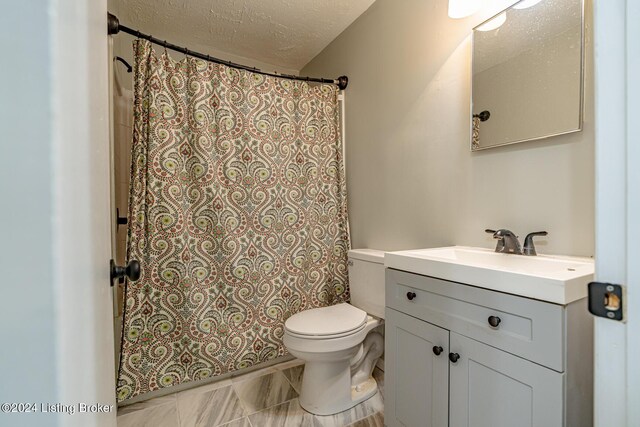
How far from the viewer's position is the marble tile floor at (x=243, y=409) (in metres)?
1.43

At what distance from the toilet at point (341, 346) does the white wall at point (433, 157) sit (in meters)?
0.34

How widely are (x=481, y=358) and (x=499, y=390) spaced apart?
0.09 m

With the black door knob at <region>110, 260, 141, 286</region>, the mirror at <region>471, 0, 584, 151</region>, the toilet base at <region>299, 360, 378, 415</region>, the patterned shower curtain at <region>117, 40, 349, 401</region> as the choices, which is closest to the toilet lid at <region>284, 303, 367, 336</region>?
the toilet base at <region>299, 360, 378, 415</region>

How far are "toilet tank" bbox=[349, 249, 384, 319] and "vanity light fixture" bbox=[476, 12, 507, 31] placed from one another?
1242 mm

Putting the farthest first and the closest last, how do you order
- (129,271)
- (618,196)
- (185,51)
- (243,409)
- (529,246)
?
(185,51) < (243,409) < (529,246) < (129,271) < (618,196)

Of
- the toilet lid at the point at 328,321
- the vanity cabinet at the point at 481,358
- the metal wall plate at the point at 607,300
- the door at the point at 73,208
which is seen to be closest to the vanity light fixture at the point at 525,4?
the vanity cabinet at the point at 481,358

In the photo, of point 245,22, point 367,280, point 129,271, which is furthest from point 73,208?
point 245,22

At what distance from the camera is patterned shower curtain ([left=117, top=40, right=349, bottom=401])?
1.59 metres

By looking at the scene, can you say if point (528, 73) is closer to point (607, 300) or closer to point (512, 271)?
point (512, 271)

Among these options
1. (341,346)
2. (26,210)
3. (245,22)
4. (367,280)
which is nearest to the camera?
(26,210)

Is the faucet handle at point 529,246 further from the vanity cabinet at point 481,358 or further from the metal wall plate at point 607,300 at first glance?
the metal wall plate at point 607,300

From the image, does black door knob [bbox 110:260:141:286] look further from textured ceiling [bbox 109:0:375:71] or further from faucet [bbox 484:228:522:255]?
textured ceiling [bbox 109:0:375:71]

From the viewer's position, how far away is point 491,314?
880 mm

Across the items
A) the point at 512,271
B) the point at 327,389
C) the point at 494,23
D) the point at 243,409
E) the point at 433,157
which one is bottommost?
the point at 243,409
